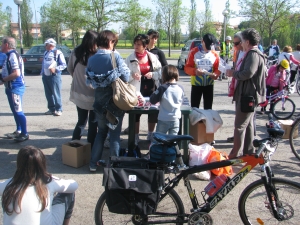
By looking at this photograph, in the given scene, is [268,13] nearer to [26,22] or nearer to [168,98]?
[168,98]

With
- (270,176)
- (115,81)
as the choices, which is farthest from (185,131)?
(270,176)

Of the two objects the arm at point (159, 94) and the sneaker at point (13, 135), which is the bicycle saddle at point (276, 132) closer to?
the arm at point (159, 94)

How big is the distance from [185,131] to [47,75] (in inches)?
172

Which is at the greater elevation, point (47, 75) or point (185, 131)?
point (47, 75)

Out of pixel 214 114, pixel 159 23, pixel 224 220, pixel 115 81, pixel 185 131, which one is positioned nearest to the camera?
pixel 224 220

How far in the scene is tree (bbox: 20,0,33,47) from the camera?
44.1 meters

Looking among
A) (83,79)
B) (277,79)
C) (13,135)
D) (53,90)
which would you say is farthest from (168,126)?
(277,79)

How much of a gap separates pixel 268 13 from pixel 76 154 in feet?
83.8

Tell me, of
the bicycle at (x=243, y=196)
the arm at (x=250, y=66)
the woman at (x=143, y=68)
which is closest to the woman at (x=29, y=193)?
the bicycle at (x=243, y=196)

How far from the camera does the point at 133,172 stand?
2707mm

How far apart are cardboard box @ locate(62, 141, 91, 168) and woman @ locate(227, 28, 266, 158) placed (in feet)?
7.23

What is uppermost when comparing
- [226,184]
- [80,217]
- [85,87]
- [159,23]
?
[159,23]

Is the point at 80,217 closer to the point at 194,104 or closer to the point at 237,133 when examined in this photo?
the point at 237,133

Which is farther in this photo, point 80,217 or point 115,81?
point 115,81
